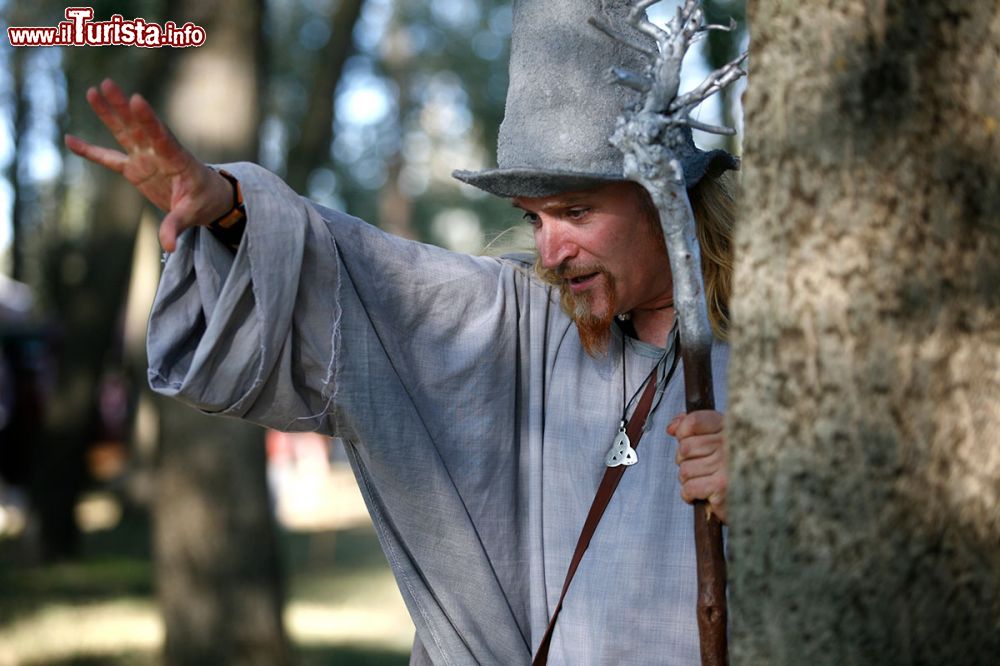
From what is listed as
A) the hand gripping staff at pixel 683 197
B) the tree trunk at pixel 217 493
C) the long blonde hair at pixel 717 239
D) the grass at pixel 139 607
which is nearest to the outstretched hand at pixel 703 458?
the hand gripping staff at pixel 683 197

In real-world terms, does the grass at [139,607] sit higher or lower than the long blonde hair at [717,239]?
lower

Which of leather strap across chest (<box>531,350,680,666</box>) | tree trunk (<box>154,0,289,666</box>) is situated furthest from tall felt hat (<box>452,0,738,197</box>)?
tree trunk (<box>154,0,289,666</box>)

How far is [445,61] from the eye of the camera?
29531mm

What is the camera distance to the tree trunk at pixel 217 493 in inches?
244

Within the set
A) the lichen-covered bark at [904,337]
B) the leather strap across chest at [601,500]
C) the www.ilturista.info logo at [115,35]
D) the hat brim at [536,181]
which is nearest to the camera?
the lichen-covered bark at [904,337]

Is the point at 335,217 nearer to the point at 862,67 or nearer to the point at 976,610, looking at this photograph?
the point at 862,67

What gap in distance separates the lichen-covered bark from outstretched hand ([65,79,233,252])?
125 centimetres

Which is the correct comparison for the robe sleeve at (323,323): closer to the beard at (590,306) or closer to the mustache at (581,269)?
the beard at (590,306)

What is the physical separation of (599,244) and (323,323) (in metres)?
0.62

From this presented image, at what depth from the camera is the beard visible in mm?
2807

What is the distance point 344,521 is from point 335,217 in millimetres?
13277

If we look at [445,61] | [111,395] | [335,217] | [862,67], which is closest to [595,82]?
[335,217]

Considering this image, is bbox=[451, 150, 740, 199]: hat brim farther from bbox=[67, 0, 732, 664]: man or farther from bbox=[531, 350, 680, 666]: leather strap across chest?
bbox=[531, 350, 680, 666]: leather strap across chest

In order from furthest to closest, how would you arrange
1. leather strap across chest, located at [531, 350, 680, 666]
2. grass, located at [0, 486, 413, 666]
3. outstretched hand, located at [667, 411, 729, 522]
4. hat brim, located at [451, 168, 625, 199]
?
1. grass, located at [0, 486, 413, 666]
2. leather strap across chest, located at [531, 350, 680, 666]
3. hat brim, located at [451, 168, 625, 199]
4. outstretched hand, located at [667, 411, 729, 522]
